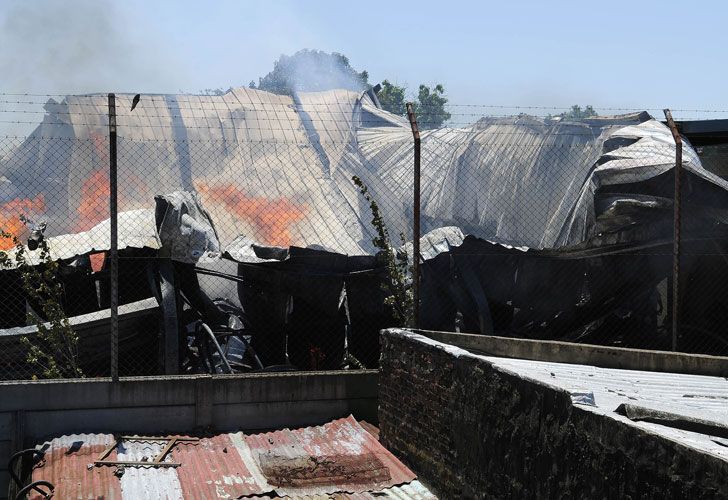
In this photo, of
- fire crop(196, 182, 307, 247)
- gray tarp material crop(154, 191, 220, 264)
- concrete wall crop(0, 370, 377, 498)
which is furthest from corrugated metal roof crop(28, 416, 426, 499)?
fire crop(196, 182, 307, 247)

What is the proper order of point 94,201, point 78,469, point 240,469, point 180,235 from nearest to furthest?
point 78,469, point 240,469, point 180,235, point 94,201

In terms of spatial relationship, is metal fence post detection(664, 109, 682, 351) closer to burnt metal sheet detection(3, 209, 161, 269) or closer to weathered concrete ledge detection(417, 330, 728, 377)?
weathered concrete ledge detection(417, 330, 728, 377)

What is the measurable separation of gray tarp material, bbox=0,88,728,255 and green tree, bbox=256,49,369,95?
21.3 feet

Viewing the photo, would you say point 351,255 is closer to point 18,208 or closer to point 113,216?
point 113,216

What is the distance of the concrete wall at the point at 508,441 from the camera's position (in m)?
Result: 3.64

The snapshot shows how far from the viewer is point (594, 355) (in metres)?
6.61

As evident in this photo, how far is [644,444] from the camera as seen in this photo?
12.2 ft

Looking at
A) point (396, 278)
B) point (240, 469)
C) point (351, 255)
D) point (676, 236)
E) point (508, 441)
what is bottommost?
point (240, 469)

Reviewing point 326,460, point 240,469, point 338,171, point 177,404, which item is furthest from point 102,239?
point 326,460

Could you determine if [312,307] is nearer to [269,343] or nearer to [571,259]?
[269,343]

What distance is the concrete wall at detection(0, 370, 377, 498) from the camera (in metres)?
6.98

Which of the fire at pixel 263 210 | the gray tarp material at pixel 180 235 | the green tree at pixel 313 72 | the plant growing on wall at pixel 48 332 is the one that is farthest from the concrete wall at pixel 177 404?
the green tree at pixel 313 72

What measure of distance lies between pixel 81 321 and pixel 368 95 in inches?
295

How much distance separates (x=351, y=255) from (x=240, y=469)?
3174 millimetres
